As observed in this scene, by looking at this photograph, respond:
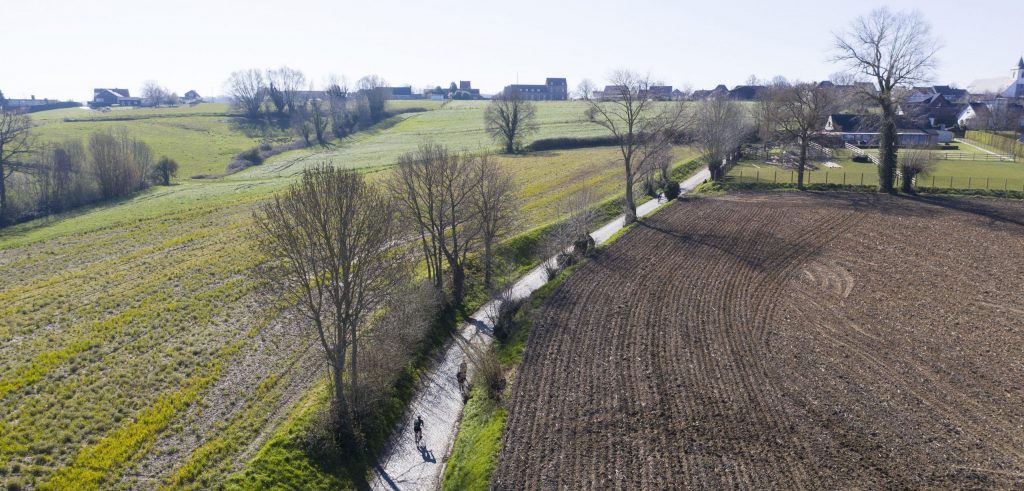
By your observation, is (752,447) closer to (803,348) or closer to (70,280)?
(803,348)

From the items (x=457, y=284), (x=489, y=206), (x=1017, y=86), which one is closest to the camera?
(x=457, y=284)

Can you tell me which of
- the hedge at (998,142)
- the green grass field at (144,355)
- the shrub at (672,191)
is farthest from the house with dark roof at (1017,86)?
the green grass field at (144,355)

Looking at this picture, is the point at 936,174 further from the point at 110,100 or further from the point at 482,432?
the point at 110,100

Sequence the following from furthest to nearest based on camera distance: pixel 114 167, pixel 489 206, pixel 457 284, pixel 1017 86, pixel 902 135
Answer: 1. pixel 1017 86
2. pixel 902 135
3. pixel 114 167
4. pixel 489 206
5. pixel 457 284

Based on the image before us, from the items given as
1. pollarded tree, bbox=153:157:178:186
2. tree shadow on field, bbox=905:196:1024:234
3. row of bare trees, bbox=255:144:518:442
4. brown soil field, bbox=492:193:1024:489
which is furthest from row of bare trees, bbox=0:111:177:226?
tree shadow on field, bbox=905:196:1024:234

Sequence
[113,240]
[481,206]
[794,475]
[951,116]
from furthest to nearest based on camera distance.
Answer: [951,116] < [113,240] < [481,206] < [794,475]

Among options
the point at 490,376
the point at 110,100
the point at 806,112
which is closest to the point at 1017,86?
the point at 806,112

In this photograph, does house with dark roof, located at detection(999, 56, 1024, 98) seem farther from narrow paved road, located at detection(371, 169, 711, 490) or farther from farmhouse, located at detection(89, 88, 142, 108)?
farmhouse, located at detection(89, 88, 142, 108)

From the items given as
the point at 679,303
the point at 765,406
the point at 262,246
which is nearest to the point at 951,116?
the point at 679,303
